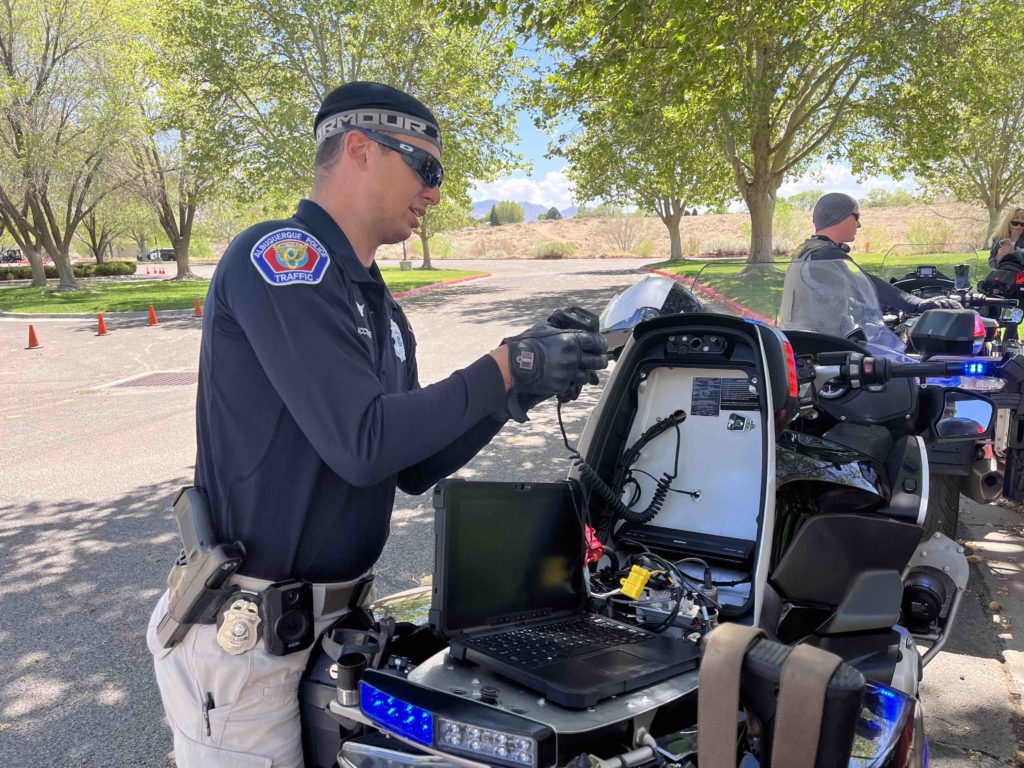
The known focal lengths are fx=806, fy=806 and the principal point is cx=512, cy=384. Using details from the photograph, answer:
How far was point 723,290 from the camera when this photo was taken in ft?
18.8

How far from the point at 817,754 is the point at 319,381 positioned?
3.52 ft

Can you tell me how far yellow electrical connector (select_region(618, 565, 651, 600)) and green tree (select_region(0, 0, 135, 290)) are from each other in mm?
31092

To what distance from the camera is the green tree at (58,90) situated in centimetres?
2809

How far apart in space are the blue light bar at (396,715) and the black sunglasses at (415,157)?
1165 millimetres

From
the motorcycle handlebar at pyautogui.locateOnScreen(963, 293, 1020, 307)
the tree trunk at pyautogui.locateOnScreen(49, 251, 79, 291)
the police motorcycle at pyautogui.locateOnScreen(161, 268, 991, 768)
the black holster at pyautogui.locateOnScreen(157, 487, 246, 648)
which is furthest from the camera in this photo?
the tree trunk at pyautogui.locateOnScreen(49, 251, 79, 291)

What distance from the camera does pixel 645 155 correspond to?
24.0 metres

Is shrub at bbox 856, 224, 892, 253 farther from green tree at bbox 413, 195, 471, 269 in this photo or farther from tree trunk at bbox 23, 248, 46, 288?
tree trunk at bbox 23, 248, 46, 288

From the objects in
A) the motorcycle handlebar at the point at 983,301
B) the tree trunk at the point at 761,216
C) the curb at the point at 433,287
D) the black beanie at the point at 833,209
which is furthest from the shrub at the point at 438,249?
the black beanie at the point at 833,209

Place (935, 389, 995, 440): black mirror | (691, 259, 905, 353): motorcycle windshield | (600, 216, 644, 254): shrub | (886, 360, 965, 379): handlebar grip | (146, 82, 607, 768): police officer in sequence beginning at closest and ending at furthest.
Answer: (146, 82, 607, 768): police officer → (886, 360, 965, 379): handlebar grip → (935, 389, 995, 440): black mirror → (691, 259, 905, 353): motorcycle windshield → (600, 216, 644, 254): shrub

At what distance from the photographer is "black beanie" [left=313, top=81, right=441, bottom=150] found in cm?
191

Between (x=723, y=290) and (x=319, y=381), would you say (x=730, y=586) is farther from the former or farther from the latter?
(x=723, y=290)

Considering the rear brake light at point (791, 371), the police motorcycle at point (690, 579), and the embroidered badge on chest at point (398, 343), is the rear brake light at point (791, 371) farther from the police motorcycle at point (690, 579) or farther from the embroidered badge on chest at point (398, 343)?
the embroidered badge on chest at point (398, 343)

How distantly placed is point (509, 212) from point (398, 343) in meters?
131

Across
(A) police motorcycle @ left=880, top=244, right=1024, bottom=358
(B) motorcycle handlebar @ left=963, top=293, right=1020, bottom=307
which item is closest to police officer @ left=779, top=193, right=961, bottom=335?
(B) motorcycle handlebar @ left=963, top=293, right=1020, bottom=307
